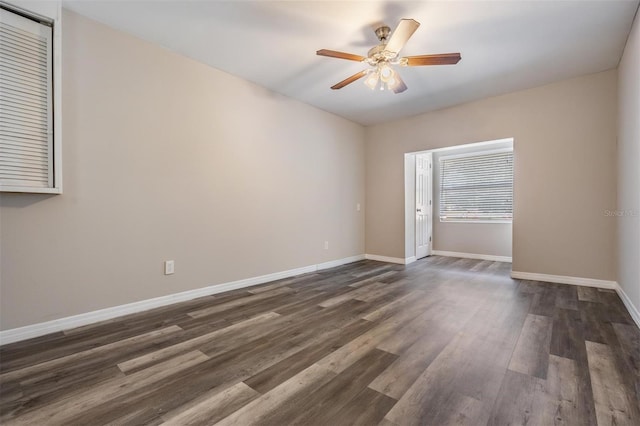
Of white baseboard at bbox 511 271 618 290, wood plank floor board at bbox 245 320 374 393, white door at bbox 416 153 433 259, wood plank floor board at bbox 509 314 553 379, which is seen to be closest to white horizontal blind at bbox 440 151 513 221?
white door at bbox 416 153 433 259

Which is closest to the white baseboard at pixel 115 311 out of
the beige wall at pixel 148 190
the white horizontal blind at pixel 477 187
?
the beige wall at pixel 148 190

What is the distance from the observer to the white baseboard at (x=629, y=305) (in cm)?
228

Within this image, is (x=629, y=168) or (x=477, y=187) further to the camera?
(x=477, y=187)

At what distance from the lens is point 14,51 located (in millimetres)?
1984

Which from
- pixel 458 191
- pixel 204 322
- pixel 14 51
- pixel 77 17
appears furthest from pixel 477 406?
pixel 458 191

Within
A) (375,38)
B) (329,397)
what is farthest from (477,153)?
(329,397)

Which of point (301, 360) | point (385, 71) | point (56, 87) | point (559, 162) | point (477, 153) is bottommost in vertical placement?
point (301, 360)

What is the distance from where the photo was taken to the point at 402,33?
211 centimetres

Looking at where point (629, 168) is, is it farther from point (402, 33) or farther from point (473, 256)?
point (473, 256)

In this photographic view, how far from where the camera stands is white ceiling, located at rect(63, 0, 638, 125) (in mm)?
2225

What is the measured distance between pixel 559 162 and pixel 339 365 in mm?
3860

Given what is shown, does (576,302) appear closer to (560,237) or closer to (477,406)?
(560,237)

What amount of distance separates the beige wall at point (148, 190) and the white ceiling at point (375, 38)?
1.03ft

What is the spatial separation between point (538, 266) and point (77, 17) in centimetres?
570
